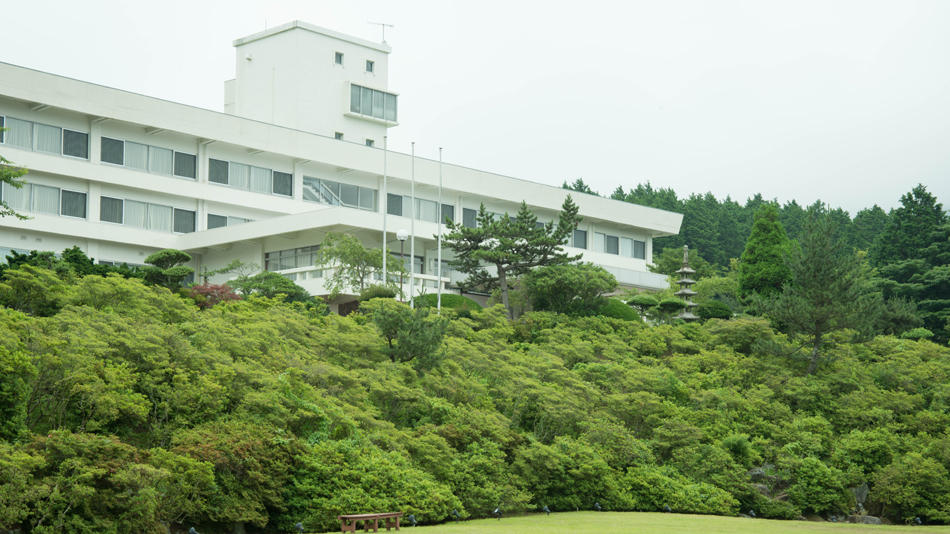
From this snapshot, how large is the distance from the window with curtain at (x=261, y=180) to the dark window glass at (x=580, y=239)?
60.0 ft

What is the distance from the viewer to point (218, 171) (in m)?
39.7

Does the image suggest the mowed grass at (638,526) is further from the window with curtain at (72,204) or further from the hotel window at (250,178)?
the hotel window at (250,178)

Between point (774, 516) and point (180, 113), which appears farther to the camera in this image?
point (180, 113)

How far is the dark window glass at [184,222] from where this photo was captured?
38719mm

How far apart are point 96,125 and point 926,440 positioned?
3250 centimetres

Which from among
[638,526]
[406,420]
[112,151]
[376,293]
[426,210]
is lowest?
[638,526]

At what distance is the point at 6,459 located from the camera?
35.7 ft

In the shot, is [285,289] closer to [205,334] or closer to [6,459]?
[205,334]

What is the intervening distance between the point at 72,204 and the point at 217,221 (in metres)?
6.45

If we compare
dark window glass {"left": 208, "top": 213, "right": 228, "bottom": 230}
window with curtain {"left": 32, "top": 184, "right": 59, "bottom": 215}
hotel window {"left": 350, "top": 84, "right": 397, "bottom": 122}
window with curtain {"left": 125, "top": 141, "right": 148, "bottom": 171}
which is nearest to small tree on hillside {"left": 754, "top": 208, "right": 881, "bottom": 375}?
dark window glass {"left": 208, "top": 213, "right": 228, "bottom": 230}

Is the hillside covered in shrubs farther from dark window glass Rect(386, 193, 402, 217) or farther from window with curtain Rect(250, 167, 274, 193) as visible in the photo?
dark window glass Rect(386, 193, 402, 217)

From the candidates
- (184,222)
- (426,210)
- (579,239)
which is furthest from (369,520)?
(579,239)

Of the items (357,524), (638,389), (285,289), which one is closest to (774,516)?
(638,389)

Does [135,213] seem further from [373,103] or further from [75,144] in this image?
[373,103]
